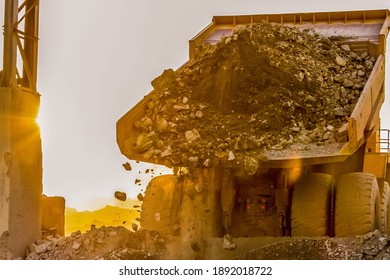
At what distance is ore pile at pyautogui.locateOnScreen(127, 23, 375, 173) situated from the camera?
9.55m

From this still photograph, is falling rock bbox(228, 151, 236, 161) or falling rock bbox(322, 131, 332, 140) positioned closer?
falling rock bbox(228, 151, 236, 161)

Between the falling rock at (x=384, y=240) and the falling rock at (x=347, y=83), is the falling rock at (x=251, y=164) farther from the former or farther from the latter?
the falling rock at (x=347, y=83)

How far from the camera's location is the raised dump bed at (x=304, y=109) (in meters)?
9.45

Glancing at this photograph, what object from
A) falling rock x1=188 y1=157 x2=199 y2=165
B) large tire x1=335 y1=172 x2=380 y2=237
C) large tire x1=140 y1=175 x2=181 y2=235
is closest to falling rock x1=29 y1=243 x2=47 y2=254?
large tire x1=140 y1=175 x2=181 y2=235

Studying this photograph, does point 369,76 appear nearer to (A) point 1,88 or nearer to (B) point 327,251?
(B) point 327,251

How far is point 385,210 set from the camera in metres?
10.3

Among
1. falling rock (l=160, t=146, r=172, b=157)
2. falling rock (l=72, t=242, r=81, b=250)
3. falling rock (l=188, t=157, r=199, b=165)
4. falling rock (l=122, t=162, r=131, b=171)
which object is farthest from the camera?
falling rock (l=122, t=162, r=131, b=171)

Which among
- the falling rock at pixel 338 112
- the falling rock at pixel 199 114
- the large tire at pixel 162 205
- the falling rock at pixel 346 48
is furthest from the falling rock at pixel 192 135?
the falling rock at pixel 346 48

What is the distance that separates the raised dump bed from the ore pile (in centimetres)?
2

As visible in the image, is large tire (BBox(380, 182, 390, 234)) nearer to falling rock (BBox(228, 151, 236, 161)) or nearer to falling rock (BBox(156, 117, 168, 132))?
falling rock (BBox(228, 151, 236, 161))

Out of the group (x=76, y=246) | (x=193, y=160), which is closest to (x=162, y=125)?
(x=193, y=160)

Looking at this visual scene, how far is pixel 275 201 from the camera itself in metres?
10.0
